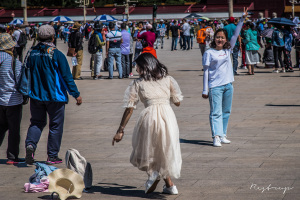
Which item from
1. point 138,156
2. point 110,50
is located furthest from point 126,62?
point 138,156

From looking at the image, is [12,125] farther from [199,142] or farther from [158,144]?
[199,142]

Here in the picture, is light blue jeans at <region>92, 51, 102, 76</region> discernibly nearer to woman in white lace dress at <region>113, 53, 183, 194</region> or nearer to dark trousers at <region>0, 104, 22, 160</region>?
dark trousers at <region>0, 104, 22, 160</region>

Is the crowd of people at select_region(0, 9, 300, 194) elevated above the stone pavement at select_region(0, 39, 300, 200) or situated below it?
above

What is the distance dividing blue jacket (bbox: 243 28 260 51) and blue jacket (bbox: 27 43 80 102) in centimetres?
1270

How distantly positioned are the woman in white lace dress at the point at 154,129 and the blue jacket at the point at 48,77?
63.6 inches

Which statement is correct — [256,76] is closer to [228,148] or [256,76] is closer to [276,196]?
[228,148]

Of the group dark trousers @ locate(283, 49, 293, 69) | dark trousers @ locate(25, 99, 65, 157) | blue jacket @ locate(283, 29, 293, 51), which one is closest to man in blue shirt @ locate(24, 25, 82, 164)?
dark trousers @ locate(25, 99, 65, 157)

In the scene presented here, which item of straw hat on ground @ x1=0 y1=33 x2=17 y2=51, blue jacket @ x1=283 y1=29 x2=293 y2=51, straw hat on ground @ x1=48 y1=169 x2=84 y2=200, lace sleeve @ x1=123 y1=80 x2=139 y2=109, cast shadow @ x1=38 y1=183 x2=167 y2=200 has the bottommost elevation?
cast shadow @ x1=38 y1=183 x2=167 y2=200

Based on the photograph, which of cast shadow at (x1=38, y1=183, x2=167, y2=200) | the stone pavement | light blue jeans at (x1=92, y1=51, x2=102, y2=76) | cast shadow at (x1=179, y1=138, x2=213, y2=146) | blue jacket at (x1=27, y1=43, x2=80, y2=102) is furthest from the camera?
light blue jeans at (x1=92, y1=51, x2=102, y2=76)

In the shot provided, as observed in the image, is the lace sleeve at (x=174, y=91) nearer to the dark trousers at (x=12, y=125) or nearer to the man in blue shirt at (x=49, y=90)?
the man in blue shirt at (x=49, y=90)

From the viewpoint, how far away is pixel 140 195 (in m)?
6.36

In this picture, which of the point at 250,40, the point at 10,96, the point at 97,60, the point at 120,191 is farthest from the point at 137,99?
the point at 250,40

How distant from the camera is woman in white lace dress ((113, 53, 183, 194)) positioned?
622 cm

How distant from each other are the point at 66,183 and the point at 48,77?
1938 millimetres
